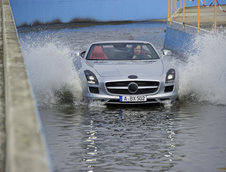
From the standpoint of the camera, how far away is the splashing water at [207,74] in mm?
12102

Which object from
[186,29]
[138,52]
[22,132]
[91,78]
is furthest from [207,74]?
[22,132]

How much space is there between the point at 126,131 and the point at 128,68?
9.94ft

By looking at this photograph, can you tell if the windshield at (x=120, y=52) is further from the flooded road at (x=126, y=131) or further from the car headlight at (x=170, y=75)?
the car headlight at (x=170, y=75)

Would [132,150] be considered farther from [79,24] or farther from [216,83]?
[79,24]

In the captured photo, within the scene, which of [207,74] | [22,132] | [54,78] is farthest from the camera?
[207,74]

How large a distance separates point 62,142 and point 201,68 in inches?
296

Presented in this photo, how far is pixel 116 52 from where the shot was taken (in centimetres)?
1239

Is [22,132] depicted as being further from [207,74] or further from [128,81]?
[207,74]

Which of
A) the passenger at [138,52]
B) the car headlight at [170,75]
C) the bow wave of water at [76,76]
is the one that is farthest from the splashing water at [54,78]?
the car headlight at [170,75]

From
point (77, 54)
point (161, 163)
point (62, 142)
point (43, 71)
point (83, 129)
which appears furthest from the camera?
point (43, 71)

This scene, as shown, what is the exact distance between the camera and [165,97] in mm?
10859

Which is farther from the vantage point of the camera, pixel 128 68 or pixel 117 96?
pixel 128 68

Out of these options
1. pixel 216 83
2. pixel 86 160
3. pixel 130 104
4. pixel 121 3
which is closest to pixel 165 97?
pixel 130 104

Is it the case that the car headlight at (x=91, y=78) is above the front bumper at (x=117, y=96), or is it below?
above
